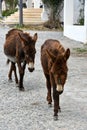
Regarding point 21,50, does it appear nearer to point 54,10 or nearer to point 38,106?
point 38,106

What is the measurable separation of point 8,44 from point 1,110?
257cm

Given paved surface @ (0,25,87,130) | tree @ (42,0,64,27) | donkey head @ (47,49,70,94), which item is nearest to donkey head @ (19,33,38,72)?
paved surface @ (0,25,87,130)

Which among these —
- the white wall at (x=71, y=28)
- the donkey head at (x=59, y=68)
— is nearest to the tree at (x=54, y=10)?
the white wall at (x=71, y=28)

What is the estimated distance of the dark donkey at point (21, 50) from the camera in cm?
925

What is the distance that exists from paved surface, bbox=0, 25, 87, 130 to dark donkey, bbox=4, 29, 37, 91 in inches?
15.8

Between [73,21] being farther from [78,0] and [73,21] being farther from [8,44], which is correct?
[8,44]

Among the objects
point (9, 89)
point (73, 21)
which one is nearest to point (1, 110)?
point (9, 89)

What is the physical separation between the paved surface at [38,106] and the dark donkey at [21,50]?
1.32 ft

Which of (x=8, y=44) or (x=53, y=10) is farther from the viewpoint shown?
(x=53, y=10)

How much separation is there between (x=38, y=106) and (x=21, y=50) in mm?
1572

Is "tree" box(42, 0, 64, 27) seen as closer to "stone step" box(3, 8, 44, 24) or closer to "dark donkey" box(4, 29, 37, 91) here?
"stone step" box(3, 8, 44, 24)

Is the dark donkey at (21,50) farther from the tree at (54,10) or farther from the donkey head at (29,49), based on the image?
the tree at (54,10)

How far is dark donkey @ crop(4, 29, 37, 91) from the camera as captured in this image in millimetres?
9250

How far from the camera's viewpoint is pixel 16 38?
10273 mm
